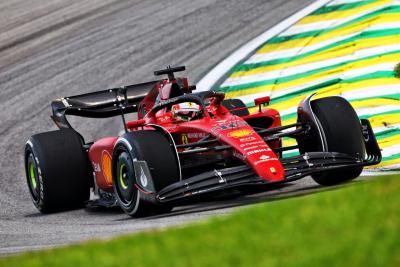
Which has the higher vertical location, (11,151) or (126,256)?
(126,256)

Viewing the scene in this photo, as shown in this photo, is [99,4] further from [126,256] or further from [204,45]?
[126,256]

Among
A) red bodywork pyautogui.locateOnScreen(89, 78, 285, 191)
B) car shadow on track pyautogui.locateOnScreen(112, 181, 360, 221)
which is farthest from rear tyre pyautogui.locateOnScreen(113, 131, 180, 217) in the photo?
red bodywork pyautogui.locateOnScreen(89, 78, 285, 191)

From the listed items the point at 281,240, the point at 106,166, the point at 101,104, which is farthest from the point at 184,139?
the point at 281,240

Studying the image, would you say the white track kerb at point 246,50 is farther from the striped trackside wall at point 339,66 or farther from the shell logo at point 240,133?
the shell logo at point 240,133

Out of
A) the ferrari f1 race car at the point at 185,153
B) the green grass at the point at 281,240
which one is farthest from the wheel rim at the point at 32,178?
the green grass at the point at 281,240

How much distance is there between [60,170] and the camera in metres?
12.0

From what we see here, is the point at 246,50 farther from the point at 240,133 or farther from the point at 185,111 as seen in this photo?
the point at 240,133

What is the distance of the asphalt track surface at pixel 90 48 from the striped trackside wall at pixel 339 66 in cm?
A: 134

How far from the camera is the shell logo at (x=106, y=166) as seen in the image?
1158 centimetres

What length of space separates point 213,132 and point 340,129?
1.39 metres

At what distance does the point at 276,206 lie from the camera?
21.8 ft

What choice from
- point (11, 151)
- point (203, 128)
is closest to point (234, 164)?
point (203, 128)

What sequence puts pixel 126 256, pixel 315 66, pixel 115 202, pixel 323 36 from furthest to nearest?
pixel 323 36, pixel 315 66, pixel 115 202, pixel 126 256

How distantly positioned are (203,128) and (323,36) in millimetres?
6776
